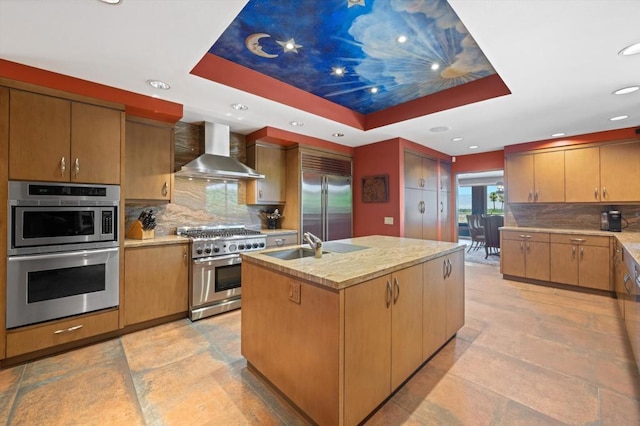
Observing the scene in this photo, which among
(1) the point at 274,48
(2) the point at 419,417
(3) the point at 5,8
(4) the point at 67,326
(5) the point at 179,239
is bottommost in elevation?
(2) the point at 419,417

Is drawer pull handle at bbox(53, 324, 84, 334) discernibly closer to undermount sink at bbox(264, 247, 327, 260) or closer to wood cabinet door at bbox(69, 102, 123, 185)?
wood cabinet door at bbox(69, 102, 123, 185)

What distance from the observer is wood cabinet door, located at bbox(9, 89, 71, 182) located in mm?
2176

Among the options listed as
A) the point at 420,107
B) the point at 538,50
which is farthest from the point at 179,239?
the point at 538,50

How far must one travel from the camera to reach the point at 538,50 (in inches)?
78.5

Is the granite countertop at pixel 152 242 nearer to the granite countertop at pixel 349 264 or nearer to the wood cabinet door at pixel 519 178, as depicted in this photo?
the granite countertop at pixel 349 264

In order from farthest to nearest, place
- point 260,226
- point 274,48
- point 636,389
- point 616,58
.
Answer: point 260,226, point 274,48, point 616,58, point 636,389

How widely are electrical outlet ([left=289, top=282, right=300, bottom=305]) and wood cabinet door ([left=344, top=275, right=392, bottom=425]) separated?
1.06 ft

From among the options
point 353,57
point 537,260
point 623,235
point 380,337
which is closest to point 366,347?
point 380,337

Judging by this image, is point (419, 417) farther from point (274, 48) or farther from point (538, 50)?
point (274, 48)

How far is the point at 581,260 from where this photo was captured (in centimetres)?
401

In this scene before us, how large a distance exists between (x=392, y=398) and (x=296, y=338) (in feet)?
2.60

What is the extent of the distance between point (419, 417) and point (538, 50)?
2.60 metres

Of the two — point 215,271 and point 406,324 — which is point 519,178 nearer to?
point 406,324

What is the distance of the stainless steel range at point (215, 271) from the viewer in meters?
3.12
